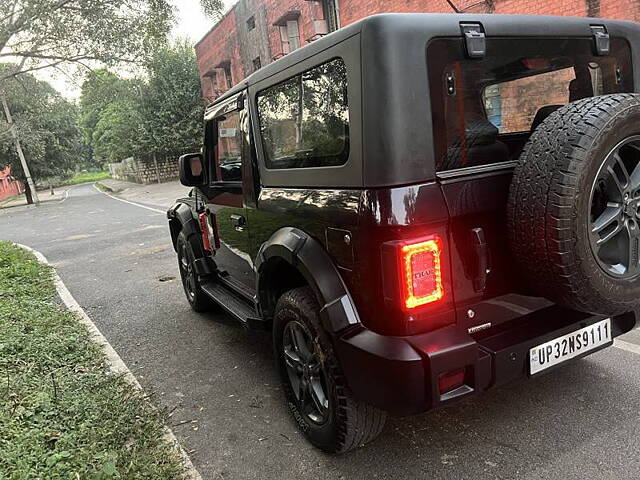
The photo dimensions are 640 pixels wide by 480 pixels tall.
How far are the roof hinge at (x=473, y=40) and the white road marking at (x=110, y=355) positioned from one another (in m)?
2.33

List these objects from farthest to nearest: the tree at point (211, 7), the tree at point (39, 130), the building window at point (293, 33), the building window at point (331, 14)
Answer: the tree at point (39, 130)
the building window at point (293, 33)
the building window at point (331, 14)
the tree at point (211, 7)

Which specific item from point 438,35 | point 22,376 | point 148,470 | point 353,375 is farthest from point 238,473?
point 438,35

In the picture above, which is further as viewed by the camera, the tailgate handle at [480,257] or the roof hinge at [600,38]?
the roof hinge at [600,38]

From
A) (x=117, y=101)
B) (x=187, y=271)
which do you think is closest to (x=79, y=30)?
(x=117, y=101)

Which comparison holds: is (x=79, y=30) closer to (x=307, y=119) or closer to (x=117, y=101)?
(x=117, y=101)

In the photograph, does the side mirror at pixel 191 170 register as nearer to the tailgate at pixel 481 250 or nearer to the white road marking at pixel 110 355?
the white road marking at pixel 110 355

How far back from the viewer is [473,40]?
202 centimetres

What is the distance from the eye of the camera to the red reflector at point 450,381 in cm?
192

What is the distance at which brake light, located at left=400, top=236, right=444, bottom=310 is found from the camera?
73.9 inches

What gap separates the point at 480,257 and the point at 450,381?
0.51 m

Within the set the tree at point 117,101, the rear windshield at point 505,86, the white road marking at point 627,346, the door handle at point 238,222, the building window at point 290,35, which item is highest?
the building window at point 290,35

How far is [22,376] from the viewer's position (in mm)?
3404

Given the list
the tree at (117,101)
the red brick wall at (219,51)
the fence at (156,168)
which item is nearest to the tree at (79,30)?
the tree at (117,101)

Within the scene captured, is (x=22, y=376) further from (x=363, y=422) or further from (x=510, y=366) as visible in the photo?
(x=510, y=366)
